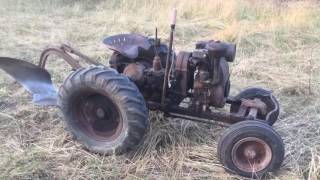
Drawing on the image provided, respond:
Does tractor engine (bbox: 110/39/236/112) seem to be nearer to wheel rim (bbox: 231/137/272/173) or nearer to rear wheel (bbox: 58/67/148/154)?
rear wheel (bbox: 58/67/148/154)

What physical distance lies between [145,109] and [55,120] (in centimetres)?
139

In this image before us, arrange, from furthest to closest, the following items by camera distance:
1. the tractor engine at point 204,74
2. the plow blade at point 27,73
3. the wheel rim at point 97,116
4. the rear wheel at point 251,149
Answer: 1. the plow blade at point 27,73
2. the wheel rim at point 97,116
3. the tractor engine at point 204,74
4. the rear wheel at point 251,149

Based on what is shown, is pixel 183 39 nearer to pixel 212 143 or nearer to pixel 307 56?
pixel 307 56

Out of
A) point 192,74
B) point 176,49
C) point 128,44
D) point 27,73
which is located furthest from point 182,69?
point 176,49

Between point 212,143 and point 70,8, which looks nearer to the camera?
point 212,143

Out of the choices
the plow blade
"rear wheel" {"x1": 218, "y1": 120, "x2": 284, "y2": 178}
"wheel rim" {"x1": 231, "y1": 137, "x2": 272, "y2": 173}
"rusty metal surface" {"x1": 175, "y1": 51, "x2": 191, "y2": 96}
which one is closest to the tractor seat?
"rusty metal surface" {"x1": 175, "y1": 51, "x2": 191, "y2": 96}

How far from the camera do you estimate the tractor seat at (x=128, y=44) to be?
191 inches

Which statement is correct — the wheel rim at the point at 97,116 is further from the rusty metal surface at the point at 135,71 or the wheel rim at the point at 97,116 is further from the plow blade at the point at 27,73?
the plow blade at the point at 27,73

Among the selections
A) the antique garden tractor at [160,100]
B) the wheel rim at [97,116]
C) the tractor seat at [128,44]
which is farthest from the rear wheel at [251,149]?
the tractor seat at [128,44]

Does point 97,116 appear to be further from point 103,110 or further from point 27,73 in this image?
point 27,73

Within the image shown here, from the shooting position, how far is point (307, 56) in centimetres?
782

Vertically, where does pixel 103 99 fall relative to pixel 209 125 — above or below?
above

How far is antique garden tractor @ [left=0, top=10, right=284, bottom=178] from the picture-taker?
14.0 feet

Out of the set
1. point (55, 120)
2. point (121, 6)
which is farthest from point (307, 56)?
point (121, 6)
